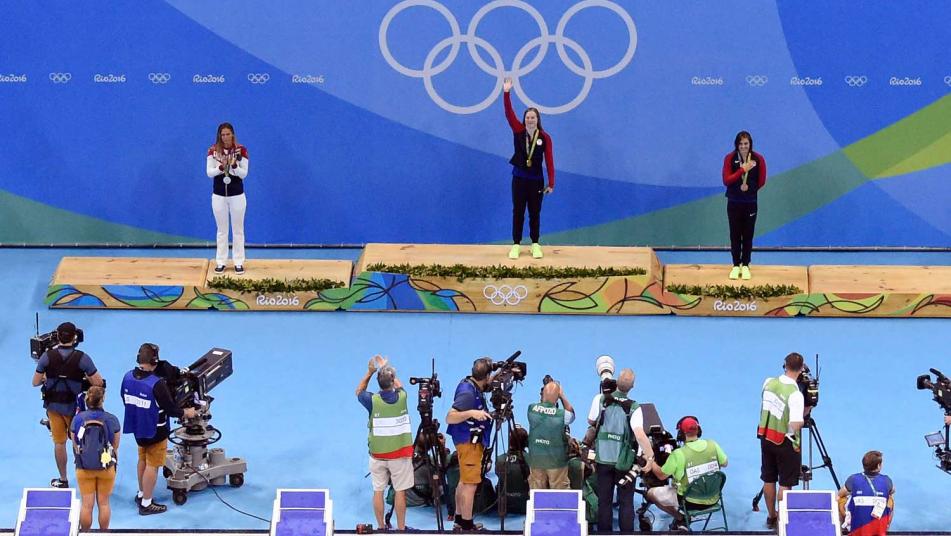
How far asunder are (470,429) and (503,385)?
490 millimetres

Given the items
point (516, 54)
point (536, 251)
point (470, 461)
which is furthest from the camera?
point (516, 54)

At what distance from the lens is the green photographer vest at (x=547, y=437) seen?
13.9m

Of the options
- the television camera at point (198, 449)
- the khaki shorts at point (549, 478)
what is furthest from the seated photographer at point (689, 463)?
the television camera at point (198, 449)

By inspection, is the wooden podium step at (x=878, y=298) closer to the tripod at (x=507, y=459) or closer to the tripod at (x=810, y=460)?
the tripod at (x=810, y=460)

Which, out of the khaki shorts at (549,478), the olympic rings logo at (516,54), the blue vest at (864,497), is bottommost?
the blue vest at (864,497)

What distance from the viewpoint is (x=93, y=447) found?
13.6 meters

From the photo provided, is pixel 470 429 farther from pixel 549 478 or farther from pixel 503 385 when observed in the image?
pixel 549 478

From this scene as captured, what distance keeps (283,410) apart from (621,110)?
6547 mm

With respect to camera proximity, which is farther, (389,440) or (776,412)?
(776,412)

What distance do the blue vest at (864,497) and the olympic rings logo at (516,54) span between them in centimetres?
895

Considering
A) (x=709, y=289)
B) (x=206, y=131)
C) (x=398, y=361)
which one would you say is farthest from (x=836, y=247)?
(x=206, y=131)

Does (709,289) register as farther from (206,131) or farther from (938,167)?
(206,131)

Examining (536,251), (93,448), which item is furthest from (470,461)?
(536,251)

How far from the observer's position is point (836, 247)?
71.2 feet
